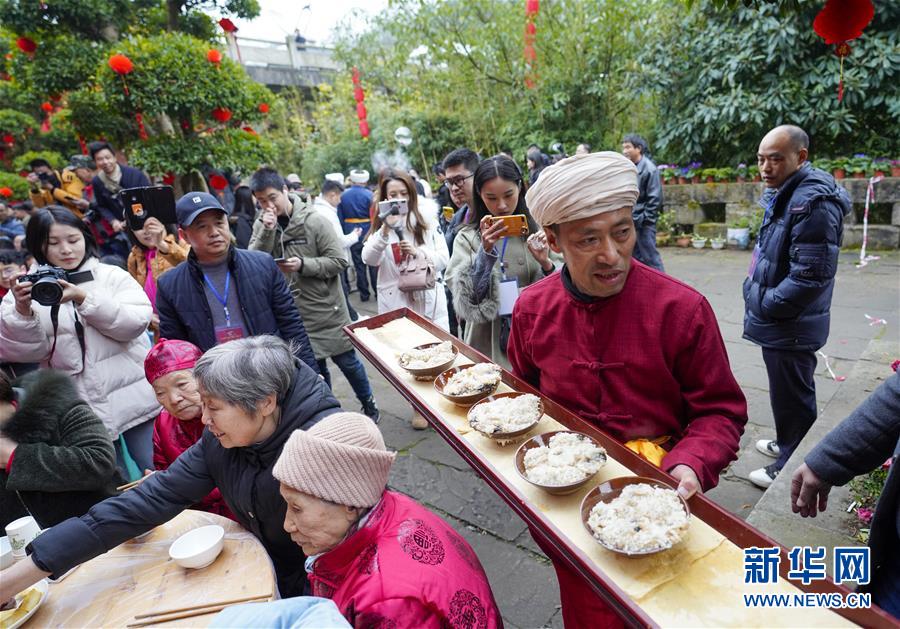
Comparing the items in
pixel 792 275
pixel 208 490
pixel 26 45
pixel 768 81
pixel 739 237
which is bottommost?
pixel 739 237

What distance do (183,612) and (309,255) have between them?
2.84 m

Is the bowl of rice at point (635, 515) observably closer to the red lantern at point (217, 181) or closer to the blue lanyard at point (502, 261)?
the blue lanyard at point (502, 261)

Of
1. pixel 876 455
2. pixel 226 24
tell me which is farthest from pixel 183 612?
pixel 226 24

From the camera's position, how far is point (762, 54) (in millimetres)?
8281

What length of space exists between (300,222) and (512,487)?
10.2ft

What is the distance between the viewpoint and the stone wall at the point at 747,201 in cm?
730

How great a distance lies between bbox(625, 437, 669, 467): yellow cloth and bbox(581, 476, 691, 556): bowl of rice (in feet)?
0.53

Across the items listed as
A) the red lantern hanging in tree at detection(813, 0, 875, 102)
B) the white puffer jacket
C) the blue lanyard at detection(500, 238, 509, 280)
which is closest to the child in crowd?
the white puffer jacket

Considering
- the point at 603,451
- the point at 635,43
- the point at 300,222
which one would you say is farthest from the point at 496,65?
the point at 603,451

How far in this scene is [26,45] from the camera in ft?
20.9

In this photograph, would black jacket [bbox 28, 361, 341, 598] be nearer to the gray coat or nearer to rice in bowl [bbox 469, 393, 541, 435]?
rice in bowl [bbox 469, 393, 541, 435]

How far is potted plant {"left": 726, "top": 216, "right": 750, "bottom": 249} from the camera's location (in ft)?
27.5

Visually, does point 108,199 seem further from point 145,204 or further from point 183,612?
point 183,612

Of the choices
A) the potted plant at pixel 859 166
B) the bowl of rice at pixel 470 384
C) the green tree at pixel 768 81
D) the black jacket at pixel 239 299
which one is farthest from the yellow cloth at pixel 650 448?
the potted plant at pixel 859 166
